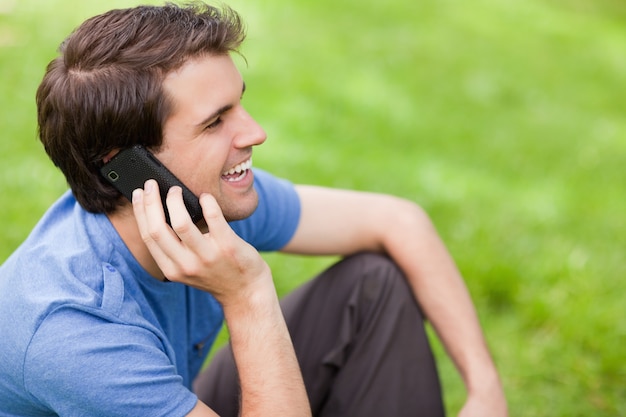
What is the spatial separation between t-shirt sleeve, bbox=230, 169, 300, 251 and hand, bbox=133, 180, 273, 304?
479 millimetres

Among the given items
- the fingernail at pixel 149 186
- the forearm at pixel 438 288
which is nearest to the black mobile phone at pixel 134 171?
the fingernail at pixel 149 186

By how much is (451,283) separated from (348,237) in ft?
1.28

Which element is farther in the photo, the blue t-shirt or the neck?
the neck

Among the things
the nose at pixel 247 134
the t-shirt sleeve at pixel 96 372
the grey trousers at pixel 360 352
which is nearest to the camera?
the t-shirt sleeve at pixel 96 372

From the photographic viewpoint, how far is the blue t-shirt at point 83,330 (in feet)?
6.32

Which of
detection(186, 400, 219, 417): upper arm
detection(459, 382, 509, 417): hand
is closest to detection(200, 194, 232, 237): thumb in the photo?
detection(186, 400, 219, 417): upper arm

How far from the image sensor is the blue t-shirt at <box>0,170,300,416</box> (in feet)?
6.32

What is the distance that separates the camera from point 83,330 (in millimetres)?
1940

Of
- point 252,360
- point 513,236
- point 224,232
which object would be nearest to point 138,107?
point 224,232

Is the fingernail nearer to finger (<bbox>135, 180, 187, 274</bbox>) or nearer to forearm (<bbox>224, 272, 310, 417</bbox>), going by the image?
finger (<bbox>135, 180, 187, 274</bbox>)

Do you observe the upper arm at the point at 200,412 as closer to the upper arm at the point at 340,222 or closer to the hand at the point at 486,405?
the upper arm at the point at 340,222

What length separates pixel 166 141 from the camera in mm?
2248

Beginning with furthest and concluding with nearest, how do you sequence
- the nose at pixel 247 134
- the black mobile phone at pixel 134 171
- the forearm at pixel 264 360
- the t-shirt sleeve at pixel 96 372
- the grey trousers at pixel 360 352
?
the grey trousers at pixel 360 352 → the nose at pixel 247 134 → the black mobile phone at pixel 134 171 → the forearm at pixel 264 360 → the t-shirt sleeve at pixel 96 372

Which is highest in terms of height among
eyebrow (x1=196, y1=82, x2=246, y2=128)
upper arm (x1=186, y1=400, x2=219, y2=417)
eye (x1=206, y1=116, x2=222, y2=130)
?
eyebrow (x1=196, y1=82, x2=246, y2=128)
